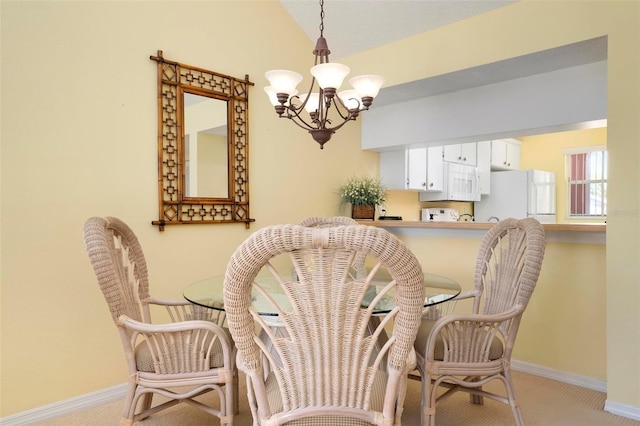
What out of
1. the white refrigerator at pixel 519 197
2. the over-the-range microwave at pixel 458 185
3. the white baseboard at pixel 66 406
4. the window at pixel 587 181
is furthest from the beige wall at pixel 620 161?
the window at pixel 587 181

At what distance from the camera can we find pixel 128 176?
8.17 feet

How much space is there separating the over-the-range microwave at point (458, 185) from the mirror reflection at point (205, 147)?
2.87 metres

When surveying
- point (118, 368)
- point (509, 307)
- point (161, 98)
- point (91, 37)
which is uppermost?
point (91, 37)

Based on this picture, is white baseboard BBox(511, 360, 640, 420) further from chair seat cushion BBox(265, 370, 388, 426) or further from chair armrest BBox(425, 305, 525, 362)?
chair seat cushion BBox(265, 370, 388, 426)

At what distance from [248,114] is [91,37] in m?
1.09

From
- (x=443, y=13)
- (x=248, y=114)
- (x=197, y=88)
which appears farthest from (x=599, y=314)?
(x=197, y=88)

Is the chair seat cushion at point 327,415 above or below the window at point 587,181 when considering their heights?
below

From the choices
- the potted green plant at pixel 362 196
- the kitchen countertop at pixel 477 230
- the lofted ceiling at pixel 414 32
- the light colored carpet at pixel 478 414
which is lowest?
the light colored carpet at pixel 478 414

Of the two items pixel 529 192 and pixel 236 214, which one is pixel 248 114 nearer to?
pixel 236 214

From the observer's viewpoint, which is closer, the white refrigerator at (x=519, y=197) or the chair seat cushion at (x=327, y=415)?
the chair seat cushion at (x=327, y=415)

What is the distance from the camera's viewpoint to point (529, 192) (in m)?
5.44

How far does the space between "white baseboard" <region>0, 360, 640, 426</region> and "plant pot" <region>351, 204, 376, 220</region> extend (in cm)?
181

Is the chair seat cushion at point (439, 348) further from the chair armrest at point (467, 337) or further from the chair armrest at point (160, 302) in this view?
the chair armrest at point (160, 302)

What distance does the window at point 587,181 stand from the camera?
570 cm
